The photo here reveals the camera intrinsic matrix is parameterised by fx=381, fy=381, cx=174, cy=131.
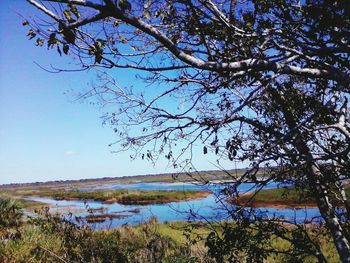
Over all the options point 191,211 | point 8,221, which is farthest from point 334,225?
point 8,221

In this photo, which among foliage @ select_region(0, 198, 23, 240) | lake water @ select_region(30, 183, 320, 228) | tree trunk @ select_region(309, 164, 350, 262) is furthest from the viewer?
foliage @ select_region(0, 198, 23, 240)

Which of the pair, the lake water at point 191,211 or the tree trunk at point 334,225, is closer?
the tree trunk at point 334,225

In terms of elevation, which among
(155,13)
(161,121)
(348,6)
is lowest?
(161,121)

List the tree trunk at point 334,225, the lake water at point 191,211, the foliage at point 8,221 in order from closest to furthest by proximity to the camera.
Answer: the tree trunk at point 334,225
the lake water at point 191,211
the foliage at point 8,221

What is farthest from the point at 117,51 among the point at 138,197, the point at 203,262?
the point at 138,197

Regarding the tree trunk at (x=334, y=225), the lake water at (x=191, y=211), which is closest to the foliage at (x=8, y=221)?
the lake water at (x=191, y=211)

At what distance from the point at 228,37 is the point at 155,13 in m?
1.39

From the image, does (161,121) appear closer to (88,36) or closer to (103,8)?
(88,36)

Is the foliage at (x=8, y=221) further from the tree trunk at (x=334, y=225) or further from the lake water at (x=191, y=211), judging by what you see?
the tree trunk at (x=334, y=225)

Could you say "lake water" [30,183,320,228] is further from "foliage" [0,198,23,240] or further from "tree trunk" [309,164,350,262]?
"foliage" [0,198,23,240]

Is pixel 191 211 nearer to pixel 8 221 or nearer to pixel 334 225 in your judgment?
pixel 334 225

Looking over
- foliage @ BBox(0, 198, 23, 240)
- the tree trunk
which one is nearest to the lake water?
the tree trunk

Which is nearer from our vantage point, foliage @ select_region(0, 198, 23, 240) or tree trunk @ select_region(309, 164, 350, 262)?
tree trunk @ select_region(309, 164, 350, 262)

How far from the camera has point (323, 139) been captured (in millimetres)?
7004
